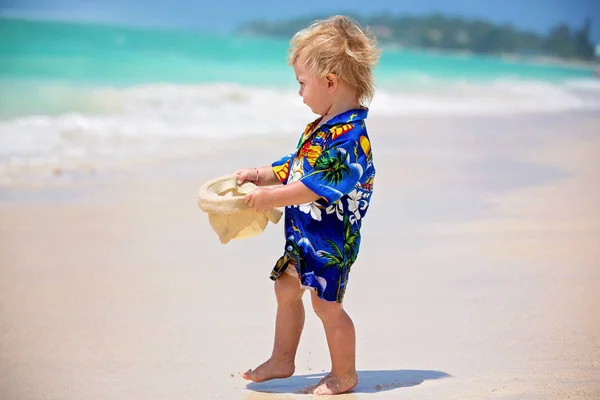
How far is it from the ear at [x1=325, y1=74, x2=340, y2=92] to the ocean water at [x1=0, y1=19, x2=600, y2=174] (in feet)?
17.0

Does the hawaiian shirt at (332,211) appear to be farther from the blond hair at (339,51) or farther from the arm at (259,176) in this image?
the arm at (259,176)

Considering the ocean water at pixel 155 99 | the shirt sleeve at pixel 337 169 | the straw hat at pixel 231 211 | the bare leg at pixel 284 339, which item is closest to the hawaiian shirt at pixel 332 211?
the shirt sleeve at pixel 337 169

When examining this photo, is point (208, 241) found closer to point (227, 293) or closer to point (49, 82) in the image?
point (227, 293)

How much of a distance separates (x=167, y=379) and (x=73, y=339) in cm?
67

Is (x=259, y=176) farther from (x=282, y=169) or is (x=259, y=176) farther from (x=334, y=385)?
(x=334, y=385)

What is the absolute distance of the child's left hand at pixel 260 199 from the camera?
105 inches

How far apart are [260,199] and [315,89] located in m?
0.44

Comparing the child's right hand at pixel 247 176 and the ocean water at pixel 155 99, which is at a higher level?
the ocean water at pixel 155 99

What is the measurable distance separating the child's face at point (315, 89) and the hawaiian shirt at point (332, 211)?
81 mm

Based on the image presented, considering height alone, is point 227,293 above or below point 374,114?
below

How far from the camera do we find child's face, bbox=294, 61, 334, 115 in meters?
2.76

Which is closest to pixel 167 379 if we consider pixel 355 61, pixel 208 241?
pixel 355 61

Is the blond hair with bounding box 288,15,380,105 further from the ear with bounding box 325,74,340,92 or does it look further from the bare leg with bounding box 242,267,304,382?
the bare leg with bounding box 242,267,304,382

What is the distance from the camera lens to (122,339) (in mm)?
3547
